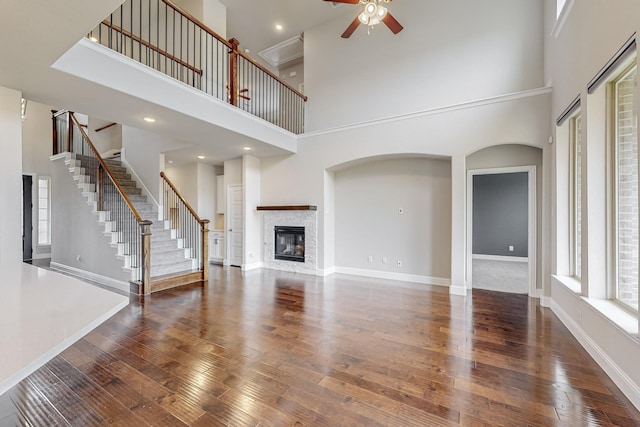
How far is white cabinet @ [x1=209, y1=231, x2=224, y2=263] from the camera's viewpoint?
749cm

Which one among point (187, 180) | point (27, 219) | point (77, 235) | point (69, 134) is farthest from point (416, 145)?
point (27, 219)

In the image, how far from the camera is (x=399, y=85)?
563cm

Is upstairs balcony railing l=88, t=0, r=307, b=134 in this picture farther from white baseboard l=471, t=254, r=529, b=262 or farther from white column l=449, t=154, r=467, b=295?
white baseboard l=471, t=254, r=529, b=262

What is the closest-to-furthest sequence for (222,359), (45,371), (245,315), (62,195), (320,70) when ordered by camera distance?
(45,371)
(222,359)
(245,315)
(62,195)
(320,70)

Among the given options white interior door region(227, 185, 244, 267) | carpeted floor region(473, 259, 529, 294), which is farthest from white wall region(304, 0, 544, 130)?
carpeted floor region(473, 259, 529, 294)

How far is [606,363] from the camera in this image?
2387 millimetres

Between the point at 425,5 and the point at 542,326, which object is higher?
the point at 425,5

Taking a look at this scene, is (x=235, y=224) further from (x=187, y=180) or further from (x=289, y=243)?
(x=187, y=180)

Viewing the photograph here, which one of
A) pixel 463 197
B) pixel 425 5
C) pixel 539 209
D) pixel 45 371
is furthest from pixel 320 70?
pixel 45 371

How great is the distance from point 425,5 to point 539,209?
4.36 meters

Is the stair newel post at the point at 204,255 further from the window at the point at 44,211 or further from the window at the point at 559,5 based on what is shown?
the window at the point at 559,5

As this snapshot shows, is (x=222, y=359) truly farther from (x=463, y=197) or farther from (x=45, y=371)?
(x=463, y=197)

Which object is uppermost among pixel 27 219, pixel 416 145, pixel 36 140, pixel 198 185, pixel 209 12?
pixel 209 12

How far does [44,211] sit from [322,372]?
972cm
